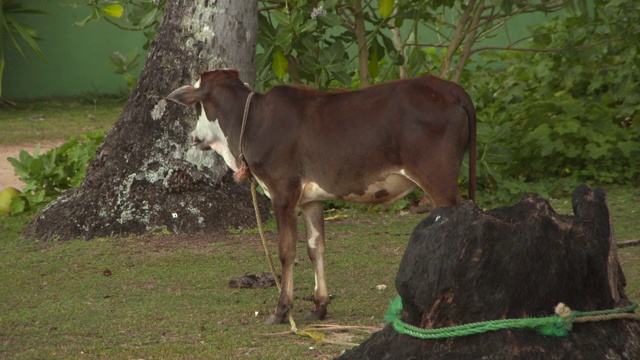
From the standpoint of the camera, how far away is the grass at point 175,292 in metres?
5.36

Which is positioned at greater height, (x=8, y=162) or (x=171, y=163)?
(x=171, y=163)

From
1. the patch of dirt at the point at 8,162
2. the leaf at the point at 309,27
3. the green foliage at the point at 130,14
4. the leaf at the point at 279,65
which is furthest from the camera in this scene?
the patch of dirt at the point at 8,162

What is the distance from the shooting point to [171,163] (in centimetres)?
810

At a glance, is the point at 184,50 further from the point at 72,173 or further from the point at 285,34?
the point at 72,173

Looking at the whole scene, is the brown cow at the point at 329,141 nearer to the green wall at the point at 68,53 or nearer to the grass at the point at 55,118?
the grass at the point at 55,118

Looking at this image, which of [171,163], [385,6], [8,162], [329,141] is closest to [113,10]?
[171,163]

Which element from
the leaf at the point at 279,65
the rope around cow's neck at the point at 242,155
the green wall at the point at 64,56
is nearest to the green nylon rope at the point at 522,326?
the rope around cow's neck at the point at 242,155

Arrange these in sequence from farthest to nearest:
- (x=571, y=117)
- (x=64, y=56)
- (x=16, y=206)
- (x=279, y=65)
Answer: (x=64, y=56) → (x=571, y=117) → (x=16, y=206) → (x=279, y=65)

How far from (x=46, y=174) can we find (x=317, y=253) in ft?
13.5

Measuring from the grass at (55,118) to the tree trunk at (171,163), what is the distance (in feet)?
13.6

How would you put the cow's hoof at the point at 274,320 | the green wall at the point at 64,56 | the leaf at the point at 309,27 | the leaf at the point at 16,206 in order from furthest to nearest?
the green wall at the point at 64,56 → the leaf at the point at 16,206 → the leaf at the point at 309,27 → the cow's hoof at the point at 274,320

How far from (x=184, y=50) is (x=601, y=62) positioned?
4.78 m

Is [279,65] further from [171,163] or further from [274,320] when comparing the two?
[274,320]

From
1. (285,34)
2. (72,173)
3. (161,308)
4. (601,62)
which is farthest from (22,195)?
(601,62)
